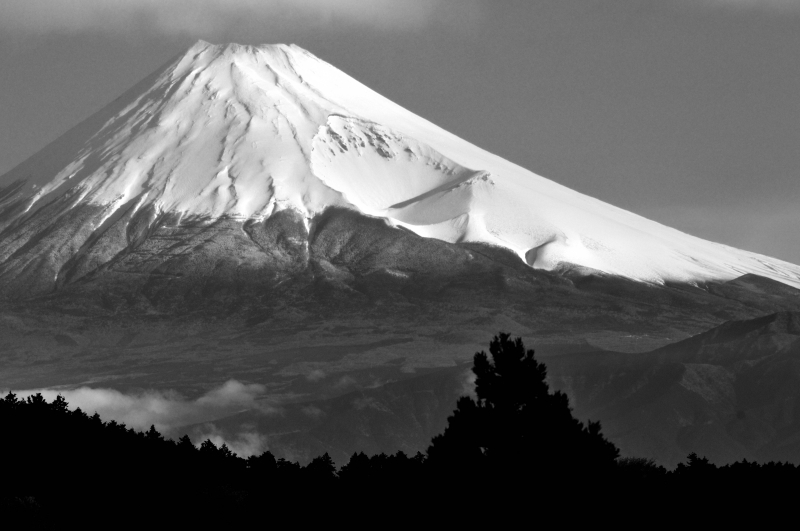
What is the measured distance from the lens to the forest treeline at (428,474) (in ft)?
154

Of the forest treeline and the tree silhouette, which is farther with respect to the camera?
the tree silhouette

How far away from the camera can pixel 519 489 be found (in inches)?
1843

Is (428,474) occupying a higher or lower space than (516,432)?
lower

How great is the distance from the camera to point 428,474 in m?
49.3

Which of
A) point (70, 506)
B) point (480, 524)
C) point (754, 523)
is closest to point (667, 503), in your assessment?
point (754, 523)

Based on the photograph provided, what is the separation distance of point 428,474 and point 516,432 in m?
3.10

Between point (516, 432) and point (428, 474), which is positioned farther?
point (516, 432)

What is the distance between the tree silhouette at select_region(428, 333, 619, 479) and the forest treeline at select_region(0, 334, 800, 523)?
32 millimetres

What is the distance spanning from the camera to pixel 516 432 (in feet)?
163

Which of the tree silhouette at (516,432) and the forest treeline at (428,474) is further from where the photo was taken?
the tree silhouette at (516,432)

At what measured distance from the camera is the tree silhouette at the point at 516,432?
47.8 metres

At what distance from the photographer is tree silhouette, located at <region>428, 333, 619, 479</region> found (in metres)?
47.8

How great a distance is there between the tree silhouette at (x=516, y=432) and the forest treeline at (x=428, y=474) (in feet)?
0.11

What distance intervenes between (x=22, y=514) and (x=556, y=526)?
15048 millimetres
